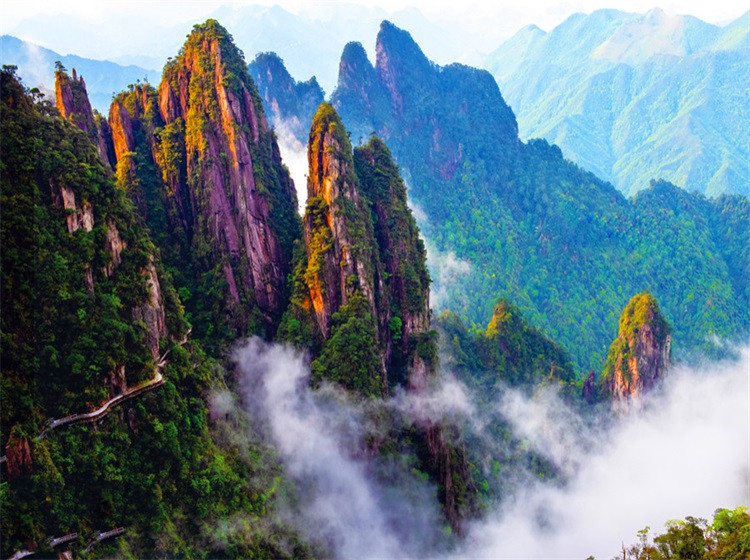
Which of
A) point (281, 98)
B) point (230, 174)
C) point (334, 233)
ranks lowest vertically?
point (334, 233)

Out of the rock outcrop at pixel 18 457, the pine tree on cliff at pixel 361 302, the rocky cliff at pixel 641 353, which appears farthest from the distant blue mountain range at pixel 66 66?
the rock outcrop at pixel 18 457

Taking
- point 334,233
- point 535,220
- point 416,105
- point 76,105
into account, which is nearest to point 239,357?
point 334,233

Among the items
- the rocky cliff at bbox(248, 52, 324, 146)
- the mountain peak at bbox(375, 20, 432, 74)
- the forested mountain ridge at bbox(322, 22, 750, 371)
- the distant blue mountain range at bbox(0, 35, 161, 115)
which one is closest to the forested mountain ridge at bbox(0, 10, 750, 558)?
the forested mountain ridge at bbox(322, 22, 750, 371)

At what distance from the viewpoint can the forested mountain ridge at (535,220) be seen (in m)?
103

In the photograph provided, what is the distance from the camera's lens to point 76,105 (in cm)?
5131

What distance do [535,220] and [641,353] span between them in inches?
1653

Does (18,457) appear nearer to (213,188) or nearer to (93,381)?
(93,381)

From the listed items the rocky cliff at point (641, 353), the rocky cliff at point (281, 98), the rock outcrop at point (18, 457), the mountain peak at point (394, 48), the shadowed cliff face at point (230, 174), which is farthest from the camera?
the mountain peak at point (394, 48)

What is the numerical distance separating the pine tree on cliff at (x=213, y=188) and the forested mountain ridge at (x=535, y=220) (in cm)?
4875

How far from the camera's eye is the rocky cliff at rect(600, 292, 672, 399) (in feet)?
249

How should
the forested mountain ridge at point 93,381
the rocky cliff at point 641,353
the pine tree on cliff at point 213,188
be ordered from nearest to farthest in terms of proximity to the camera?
1. the forested mountain ridge at point 93,381
2. the pine tree on cliff at point 213,188
3. the rocky cliff at point 641,353

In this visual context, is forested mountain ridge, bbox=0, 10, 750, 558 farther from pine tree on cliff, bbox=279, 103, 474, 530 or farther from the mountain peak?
the mountain peak

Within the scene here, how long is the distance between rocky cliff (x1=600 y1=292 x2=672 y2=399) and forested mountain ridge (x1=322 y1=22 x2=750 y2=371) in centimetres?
1877

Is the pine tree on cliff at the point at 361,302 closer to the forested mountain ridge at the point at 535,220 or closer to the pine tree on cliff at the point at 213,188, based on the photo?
the pine tree on cliff at the point at 213,188
